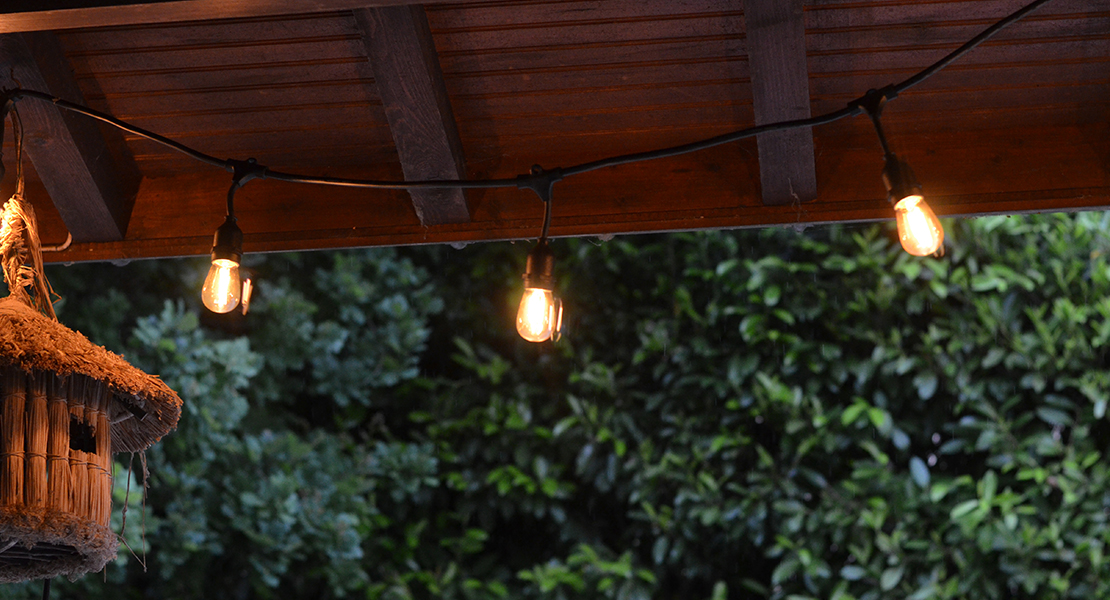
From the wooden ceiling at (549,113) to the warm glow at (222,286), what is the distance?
39 centimetres

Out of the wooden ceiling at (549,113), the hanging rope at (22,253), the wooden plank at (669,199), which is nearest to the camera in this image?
the hanging rope at (22,253)

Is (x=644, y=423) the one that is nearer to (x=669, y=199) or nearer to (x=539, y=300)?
(x=669, y=199)

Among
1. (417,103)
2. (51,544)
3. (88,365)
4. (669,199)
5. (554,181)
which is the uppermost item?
(417,103)

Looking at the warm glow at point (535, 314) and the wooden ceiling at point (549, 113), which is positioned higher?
the wooden ceiling at point (549, 113)

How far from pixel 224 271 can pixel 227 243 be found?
0.05 m

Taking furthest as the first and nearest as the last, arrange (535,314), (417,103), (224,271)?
(417,103) → (224,271) → (535,314)

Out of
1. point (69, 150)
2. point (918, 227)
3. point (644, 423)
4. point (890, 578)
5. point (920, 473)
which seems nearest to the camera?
point (918, 227)

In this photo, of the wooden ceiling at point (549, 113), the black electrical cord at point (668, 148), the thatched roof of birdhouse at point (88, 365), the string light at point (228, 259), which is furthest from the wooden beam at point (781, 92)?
the thatched roof of birdhouse at point (88, 365)

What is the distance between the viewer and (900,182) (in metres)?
1.46

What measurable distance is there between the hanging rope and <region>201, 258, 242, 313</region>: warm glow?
0.25m

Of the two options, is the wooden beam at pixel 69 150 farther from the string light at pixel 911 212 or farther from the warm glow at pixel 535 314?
the string light at pixel 911 212

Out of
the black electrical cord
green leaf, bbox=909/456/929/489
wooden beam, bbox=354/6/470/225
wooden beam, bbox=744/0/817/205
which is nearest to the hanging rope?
the black electrical cord

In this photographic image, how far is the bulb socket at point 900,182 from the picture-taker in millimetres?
1462

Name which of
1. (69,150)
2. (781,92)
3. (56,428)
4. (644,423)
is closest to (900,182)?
(781,92)
